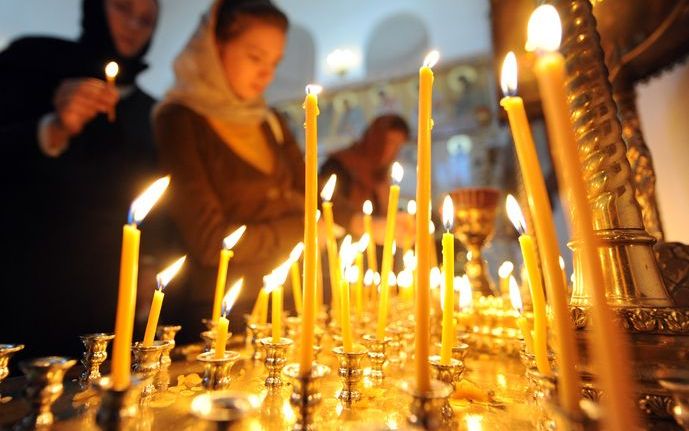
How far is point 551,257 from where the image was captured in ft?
0.67

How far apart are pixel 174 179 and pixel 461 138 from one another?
177 centimetres

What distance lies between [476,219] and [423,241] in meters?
0.69

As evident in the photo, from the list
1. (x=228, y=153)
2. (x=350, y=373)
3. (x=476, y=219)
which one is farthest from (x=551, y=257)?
(x=228, y=153)

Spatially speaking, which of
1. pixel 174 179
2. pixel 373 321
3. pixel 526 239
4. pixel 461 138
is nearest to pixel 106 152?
pixel 174 179

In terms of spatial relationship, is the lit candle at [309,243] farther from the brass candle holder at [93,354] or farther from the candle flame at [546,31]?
the brass candle holder at [93,354]

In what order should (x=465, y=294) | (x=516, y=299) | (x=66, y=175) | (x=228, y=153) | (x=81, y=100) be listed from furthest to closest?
(x=228, y=153), (x=66, y=175), (x=81, y=100), (x=465, y=294), (x=516, y=299)

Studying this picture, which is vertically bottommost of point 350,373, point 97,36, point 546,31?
point 350,373

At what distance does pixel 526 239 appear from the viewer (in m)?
0.30

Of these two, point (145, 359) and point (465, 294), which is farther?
point (465, 294)

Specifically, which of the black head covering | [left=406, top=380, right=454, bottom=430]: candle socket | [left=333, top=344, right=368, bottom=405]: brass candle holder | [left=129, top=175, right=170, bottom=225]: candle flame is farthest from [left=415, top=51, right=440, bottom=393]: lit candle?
the black head covering

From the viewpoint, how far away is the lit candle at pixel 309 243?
27 cm

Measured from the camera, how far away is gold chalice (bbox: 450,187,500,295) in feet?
2.90

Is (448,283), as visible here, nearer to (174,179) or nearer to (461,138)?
(174,179)

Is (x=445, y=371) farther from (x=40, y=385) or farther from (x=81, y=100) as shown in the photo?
(x=81, y=100)
